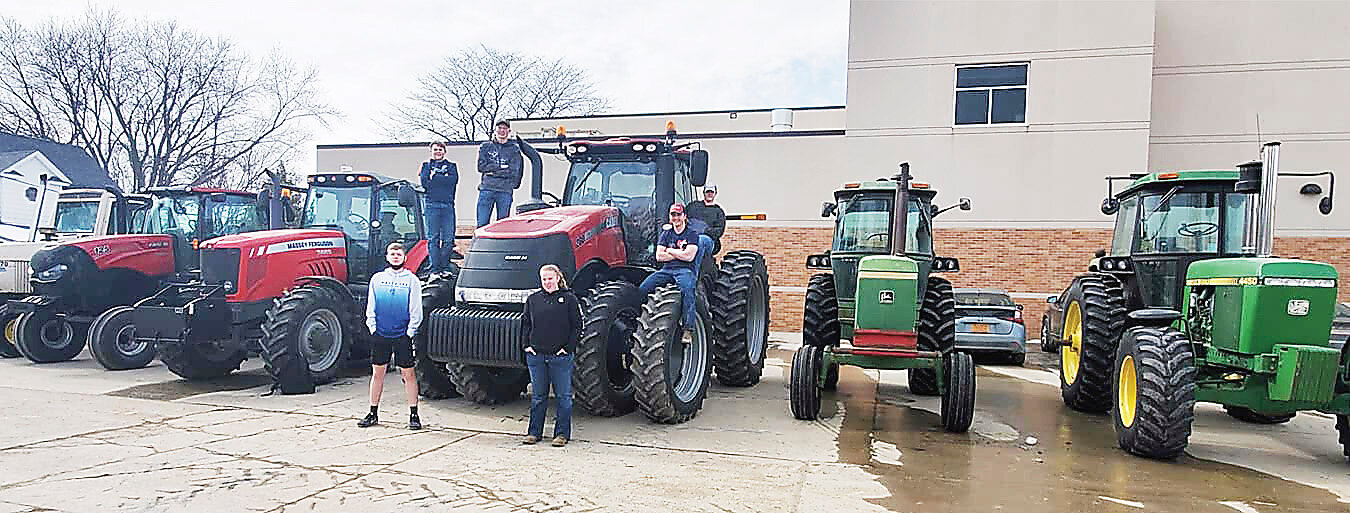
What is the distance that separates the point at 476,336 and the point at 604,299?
1071 mm

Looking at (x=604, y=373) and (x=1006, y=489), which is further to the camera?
(x=604, y=373)

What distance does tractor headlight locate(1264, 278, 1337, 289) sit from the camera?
248 inches

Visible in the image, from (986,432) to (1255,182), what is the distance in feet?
9.43

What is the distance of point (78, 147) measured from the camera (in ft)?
97.9

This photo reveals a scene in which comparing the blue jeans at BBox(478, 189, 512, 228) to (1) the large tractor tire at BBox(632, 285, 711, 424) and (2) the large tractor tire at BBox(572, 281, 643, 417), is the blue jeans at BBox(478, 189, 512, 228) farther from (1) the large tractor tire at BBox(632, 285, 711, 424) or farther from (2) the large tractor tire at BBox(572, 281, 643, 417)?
(1) the large tractor tire at BBox(632, 285, 711, 424)

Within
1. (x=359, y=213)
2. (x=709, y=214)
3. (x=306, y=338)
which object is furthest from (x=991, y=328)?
(x=306, y=338)

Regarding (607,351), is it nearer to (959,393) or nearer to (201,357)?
(959,393)

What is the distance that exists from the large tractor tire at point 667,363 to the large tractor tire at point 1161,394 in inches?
137

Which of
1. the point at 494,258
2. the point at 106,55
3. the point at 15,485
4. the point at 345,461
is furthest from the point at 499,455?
the point at 106,55

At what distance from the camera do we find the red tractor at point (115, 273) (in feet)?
35.1

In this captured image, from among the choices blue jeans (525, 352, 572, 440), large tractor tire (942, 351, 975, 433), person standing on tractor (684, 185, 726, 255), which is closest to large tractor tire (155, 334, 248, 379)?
blue jeans (525, 352, 572, 440)

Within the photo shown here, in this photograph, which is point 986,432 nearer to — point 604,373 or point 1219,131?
point 604,373

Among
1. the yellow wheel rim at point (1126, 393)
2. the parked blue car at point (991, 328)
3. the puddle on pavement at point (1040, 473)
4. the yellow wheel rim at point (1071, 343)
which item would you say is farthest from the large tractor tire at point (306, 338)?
the parked blue car at point (991, 328)

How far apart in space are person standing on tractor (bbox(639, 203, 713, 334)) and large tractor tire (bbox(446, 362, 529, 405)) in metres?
1.64
